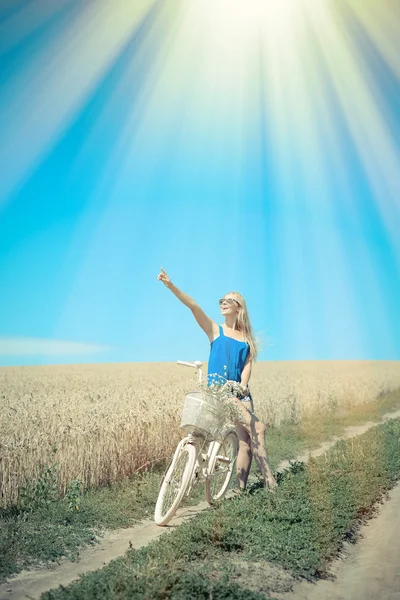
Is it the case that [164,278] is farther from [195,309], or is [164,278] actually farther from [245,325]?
[245,325]

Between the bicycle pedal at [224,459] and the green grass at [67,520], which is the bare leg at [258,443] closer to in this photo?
the bicycle pedal at [224,459]

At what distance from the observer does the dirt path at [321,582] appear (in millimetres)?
4953

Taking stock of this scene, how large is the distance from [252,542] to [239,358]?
247 cm

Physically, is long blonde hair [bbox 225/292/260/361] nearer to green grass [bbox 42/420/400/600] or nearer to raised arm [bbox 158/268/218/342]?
raised arm [bbox 158/268/218/342]

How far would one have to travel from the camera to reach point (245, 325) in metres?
7.82

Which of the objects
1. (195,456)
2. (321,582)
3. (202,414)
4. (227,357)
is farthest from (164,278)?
(321,582)

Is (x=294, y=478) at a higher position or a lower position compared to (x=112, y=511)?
higher

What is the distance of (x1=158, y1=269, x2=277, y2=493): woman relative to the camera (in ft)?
24.8

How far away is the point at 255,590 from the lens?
4.67 metres

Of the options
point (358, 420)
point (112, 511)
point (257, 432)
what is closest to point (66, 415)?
point (112, 511)

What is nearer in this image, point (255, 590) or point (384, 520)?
point (255, 590)

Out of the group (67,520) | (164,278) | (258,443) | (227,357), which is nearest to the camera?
(164,278)

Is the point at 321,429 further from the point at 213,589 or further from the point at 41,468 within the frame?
the point at 213,589

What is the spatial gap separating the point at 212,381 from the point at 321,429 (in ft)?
33.3
